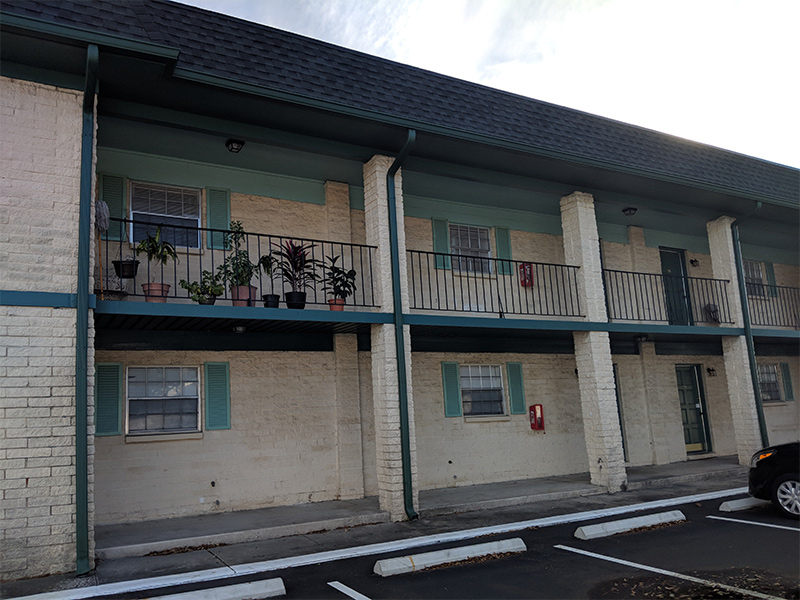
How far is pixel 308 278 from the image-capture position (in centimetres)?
966

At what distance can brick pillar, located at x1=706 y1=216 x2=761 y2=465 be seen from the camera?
1232cm

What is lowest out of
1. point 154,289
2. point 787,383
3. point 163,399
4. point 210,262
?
point 787,383

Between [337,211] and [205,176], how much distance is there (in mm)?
2168

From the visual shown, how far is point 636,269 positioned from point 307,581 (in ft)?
34.3

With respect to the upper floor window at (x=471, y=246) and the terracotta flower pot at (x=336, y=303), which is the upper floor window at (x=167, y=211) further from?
the upper floor window at (x=471, y=246)

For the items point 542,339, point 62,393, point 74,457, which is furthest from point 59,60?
point 542,339

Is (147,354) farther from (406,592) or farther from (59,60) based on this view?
(406,592)

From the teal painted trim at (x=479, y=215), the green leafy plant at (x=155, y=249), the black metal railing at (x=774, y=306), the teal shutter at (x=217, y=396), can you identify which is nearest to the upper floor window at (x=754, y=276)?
the black metal railing at (x=774, y=306)

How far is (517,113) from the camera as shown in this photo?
10078mm

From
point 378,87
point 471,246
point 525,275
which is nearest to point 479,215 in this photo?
point 471,246

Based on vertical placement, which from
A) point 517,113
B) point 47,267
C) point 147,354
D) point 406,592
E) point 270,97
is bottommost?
point 406,592

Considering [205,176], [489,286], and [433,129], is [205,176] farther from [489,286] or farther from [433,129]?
[489,286]

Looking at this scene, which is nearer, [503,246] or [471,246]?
[471,246]

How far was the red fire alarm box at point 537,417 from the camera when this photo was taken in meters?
11.8
